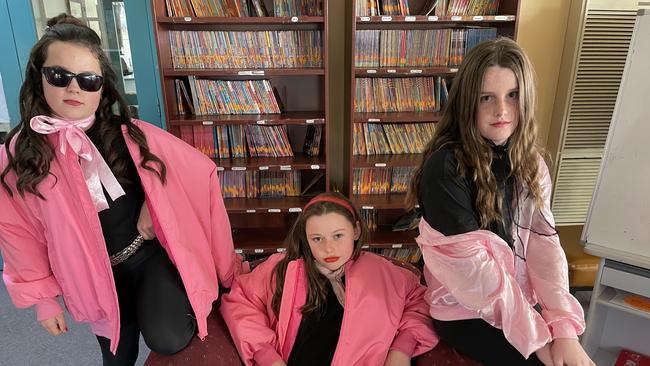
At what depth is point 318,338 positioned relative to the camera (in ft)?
4.91

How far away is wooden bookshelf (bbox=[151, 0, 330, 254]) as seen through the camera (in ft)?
7.55

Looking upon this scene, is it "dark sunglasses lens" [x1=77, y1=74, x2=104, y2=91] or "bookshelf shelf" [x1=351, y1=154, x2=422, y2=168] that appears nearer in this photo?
"dark sunglasses lens" [x1=77, y1=74, x2=104, y2=91]

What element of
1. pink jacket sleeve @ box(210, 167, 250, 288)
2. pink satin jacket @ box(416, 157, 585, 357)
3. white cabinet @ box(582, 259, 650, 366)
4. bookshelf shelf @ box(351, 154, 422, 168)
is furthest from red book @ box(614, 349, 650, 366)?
pink jacket sleeve @ box(210, 167, 250, 288)

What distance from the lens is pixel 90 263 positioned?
1404 mm

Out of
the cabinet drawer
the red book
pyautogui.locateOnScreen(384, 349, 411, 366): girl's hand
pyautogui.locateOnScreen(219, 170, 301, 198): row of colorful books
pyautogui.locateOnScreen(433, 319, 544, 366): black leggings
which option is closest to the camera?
pyautogui.locateOnScreen(433, 319, 544, 366): black leggings

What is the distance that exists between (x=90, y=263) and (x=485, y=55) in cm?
143

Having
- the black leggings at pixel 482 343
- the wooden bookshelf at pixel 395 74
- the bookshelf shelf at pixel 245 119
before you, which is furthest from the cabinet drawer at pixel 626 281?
the bookshelf shelf at pixel 245 119

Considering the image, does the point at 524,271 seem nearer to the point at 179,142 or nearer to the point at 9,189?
the point at 179,142

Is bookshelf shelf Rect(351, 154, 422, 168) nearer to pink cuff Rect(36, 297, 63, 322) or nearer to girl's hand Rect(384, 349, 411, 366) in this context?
girl's hand Rect(384, 349, 411, 366)

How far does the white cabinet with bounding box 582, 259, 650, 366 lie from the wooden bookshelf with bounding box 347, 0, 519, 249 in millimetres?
1033

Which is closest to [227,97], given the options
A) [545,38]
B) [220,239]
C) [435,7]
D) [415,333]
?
[220,239]

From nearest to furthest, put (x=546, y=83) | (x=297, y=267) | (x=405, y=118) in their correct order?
1. (x=297, y=267)
2. (x=405, y=118)
3. (x=546, y=83)

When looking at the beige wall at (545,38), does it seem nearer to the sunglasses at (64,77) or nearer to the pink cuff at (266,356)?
the pink cuff at (266,356)

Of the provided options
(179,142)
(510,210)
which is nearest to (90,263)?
(179,142)
